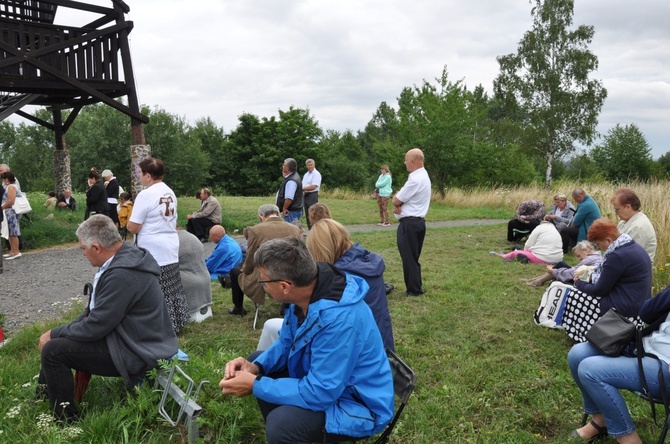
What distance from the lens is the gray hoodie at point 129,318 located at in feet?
10.4

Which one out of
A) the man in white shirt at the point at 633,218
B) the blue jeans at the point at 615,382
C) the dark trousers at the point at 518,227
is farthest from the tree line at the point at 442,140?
the blue jeans at the point at 615,382

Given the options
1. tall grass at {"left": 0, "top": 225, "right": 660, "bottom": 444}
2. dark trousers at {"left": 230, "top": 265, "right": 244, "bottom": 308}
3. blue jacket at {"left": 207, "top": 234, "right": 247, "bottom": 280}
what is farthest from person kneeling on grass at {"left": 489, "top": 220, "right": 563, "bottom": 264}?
dark trousers at {"left": 230, "top": 265, "right": 244, "bottom": 308}

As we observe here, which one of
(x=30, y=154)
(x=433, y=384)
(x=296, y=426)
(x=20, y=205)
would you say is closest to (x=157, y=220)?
(x=433, y=384)

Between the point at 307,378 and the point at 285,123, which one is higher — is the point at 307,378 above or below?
below

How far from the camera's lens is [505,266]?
29.7 ft

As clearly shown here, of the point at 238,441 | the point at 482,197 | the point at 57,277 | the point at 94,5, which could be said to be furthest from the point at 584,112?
the point at 238,441

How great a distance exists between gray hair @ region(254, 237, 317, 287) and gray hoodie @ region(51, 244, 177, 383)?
1206mm

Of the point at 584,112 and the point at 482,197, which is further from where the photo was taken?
the point at 584,112

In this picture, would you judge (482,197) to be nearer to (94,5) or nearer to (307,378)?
(94,5)

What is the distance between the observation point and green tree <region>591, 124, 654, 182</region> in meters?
35.2

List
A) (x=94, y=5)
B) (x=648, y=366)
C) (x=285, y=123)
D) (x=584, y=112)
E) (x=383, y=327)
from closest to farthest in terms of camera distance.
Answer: (x=648, y=366) < (x=383, y=327) < (x=94, y=5) < (x=584, y=112) < (x=285, y=123)

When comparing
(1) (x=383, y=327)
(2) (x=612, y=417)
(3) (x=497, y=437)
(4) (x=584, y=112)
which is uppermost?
(4) (x=584, y=112)

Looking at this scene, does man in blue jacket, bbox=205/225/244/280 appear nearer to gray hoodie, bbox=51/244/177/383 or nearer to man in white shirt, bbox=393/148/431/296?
man in white shirt, bbox=393/148/431/296

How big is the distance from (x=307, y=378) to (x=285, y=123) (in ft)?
144
